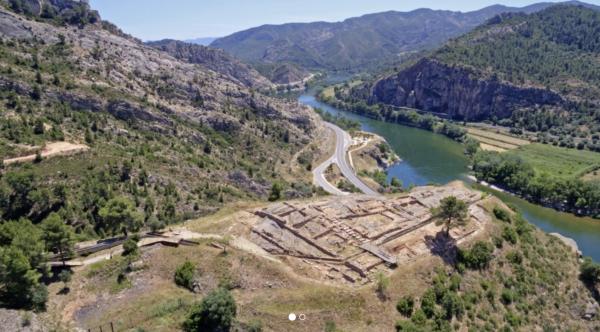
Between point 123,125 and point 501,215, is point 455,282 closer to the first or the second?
point 501,215

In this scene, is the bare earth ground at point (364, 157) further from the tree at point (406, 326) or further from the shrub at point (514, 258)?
the tree at point (406, 326)

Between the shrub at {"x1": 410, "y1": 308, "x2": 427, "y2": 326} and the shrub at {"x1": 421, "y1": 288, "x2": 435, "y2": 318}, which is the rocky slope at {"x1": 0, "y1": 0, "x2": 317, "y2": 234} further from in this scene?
the shrub at {"x1": 421, "y1": 288, "x2": 435, "y2": 318}

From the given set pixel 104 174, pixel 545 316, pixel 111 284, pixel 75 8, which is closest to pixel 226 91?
pixel 75 8

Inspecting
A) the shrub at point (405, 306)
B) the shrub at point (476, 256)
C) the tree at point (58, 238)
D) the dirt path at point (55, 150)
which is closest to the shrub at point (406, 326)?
the shrub at point (405, 306)

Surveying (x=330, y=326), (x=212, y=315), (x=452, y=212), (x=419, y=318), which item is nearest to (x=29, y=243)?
(x=212, y=315)

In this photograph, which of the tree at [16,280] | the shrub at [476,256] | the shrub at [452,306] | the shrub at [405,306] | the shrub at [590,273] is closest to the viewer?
the tree at [16,280]

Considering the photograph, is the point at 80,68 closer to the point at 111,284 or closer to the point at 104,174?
the point at 104,174

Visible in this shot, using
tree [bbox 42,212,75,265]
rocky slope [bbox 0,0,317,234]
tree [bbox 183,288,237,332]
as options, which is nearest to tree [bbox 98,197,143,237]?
tree [bbox 42,212,75,265]
